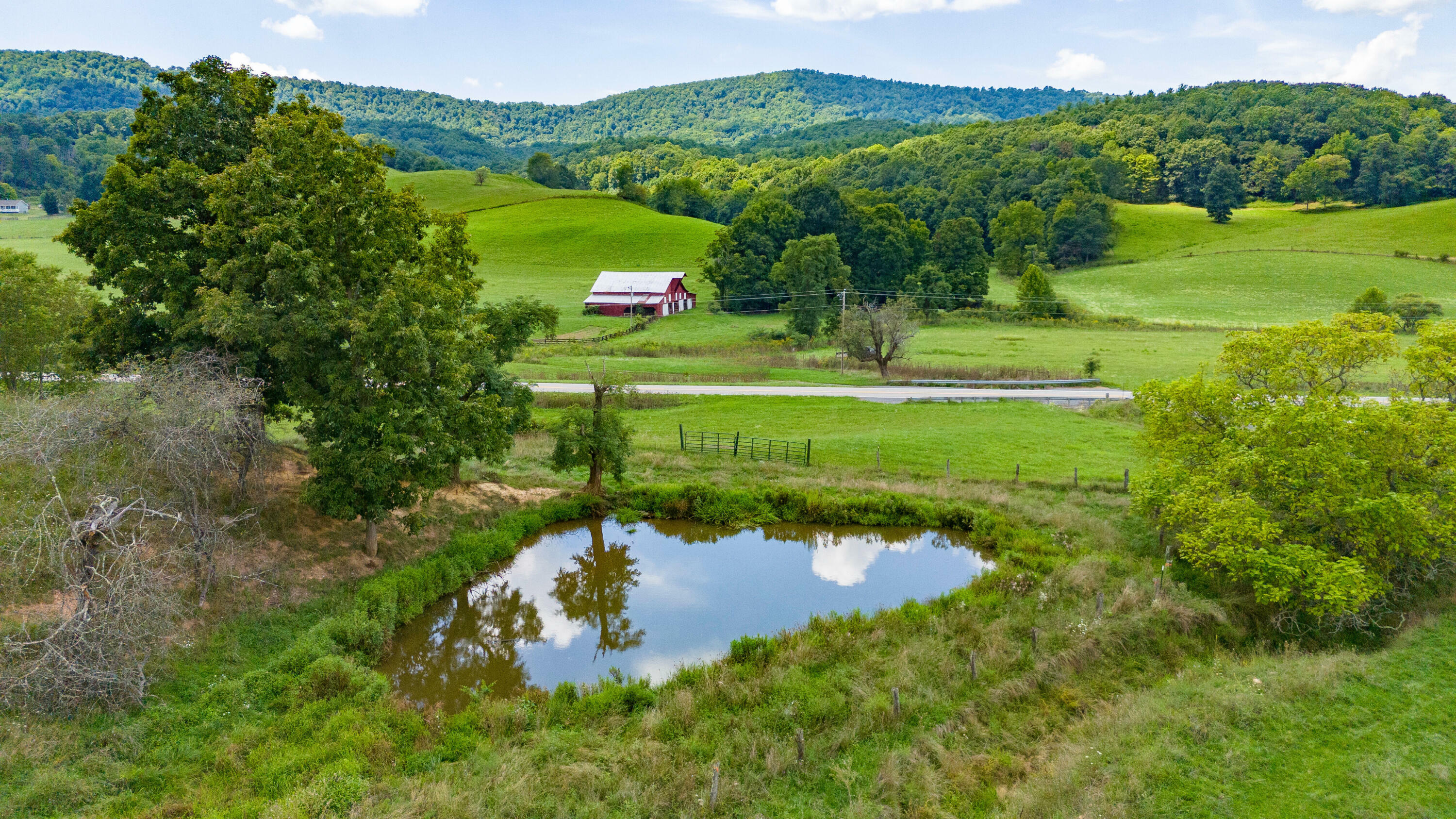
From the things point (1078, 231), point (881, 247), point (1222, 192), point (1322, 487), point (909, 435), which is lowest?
point (909, 435)

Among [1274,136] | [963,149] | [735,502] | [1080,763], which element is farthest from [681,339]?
[1274,136]

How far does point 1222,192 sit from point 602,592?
123 metres

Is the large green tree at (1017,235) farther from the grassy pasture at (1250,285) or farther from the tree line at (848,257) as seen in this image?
the grassy pasture at (1250,285)

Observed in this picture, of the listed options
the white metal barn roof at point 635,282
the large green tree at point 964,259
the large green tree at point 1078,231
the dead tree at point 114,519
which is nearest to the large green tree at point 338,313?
the dead tree at point 114,519

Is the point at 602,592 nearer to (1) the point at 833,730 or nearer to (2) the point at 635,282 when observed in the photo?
(1) the point at 833,730

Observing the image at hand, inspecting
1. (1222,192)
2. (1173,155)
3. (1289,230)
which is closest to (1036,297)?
(1289,230)

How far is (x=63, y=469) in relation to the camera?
16234mm

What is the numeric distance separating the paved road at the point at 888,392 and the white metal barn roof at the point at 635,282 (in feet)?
115

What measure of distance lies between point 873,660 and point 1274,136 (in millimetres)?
157464

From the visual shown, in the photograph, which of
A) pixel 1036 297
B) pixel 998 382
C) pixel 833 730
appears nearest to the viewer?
pixel 833 730

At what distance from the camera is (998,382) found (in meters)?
46.5

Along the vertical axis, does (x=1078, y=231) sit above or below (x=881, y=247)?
above

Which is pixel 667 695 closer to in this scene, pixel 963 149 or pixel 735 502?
pixel 735 502

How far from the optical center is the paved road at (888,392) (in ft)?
140
